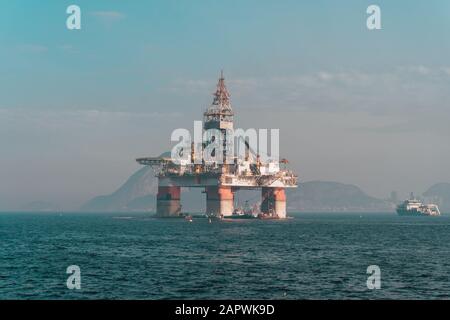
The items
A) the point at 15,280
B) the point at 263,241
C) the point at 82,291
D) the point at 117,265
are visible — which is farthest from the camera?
the point at 263,241

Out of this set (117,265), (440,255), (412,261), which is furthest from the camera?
(440,255)

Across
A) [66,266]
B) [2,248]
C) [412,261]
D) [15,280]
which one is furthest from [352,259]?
[2,248]
